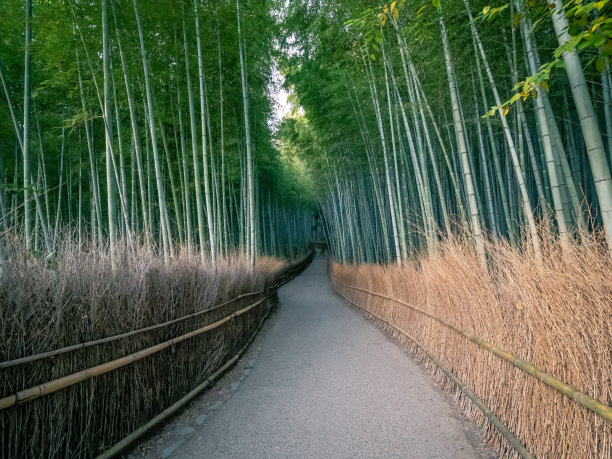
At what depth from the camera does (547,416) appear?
4.69 feet

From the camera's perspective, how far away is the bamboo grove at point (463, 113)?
163cm

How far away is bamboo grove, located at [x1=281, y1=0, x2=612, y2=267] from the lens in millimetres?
1627

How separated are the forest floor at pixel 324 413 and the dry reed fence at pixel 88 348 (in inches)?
10.4

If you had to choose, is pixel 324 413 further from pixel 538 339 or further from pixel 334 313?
pixel 334 313

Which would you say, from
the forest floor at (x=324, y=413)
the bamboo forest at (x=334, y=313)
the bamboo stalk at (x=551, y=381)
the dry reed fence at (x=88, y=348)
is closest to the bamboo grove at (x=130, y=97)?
the bamboo forest at (x=334, y=313)

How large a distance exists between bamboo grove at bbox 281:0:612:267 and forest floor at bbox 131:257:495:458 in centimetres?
117

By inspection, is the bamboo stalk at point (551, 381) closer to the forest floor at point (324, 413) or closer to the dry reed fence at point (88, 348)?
the forest floor at point (324, 413)

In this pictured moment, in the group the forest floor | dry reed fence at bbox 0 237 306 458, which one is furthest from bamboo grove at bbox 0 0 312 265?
the forest floor

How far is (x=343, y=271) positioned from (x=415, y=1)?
679 cm

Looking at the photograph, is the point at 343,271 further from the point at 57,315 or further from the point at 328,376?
the point at 57,315

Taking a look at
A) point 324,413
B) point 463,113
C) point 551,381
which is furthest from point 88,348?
point 463,113

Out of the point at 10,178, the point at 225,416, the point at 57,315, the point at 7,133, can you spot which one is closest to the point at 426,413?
the point at 225,416

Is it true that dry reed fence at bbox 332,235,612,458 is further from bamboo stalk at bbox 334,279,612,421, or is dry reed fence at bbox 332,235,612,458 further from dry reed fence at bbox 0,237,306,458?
dry reed fence at bbox 0,237,306,458

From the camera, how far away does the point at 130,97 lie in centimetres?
416
